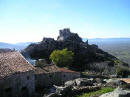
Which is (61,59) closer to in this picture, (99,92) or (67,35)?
(99,92)

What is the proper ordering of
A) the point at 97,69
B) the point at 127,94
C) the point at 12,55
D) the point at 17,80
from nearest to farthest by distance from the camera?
1. the point at 127,94
2. the point at 17,80
3. the point at 12,55
4. the point at 97,69

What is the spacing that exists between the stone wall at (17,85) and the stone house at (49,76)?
6227 millimetres

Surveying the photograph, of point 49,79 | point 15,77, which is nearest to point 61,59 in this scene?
point 49,79

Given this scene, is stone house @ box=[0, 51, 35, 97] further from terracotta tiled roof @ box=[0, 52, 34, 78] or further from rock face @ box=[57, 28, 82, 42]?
rock face @ box=[57, 28, 82, 42]

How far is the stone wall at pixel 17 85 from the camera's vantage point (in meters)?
28.4

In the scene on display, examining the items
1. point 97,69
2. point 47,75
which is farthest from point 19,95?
point 97,69

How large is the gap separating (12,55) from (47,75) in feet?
30.7

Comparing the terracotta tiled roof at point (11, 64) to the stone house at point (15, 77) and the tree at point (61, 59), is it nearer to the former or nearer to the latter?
the stone house at point (15, 77)

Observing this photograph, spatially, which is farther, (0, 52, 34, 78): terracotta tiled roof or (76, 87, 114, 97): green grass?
(0, 52, 34, 78): terracotta tiled roof

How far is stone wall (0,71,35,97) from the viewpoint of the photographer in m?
28.4

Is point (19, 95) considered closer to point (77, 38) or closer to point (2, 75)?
point (2, 75)

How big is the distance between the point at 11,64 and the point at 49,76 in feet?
40.0

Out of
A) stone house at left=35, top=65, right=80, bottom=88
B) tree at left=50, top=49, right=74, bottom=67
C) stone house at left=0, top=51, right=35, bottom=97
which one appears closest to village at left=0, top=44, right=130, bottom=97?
stone house at left=0, top=51, right=35, bottom=97

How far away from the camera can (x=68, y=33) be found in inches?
4884
